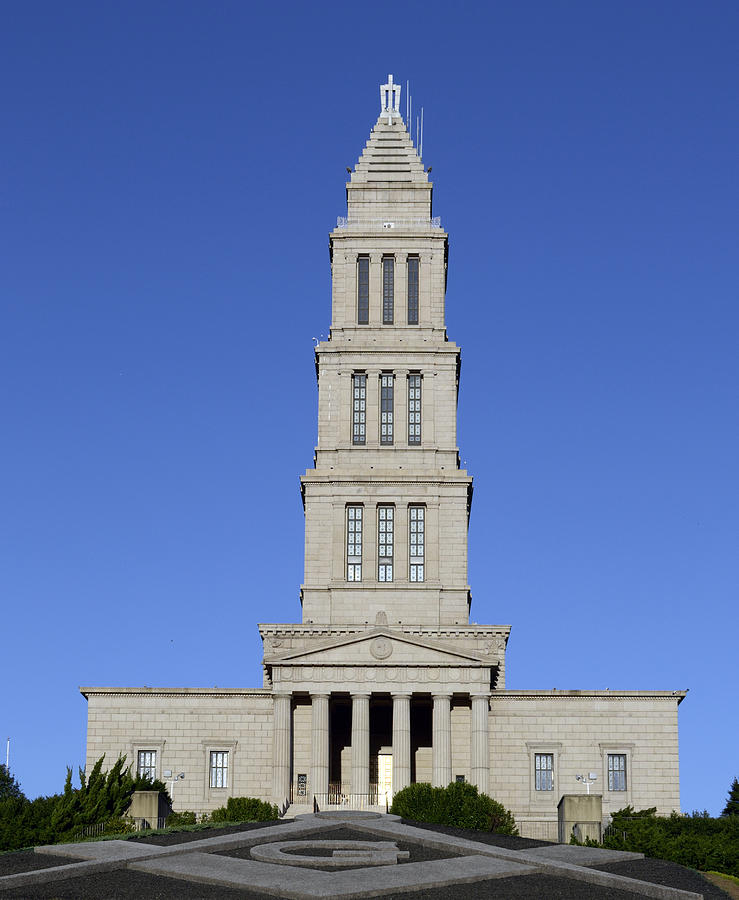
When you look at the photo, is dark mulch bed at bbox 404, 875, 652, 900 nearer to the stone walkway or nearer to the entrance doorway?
the stone walkway

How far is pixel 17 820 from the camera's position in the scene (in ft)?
148

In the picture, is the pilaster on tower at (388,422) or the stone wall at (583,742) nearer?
the stone wall at (583,742)

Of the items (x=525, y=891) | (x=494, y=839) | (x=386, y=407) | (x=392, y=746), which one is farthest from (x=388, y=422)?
(x=525, y=891)

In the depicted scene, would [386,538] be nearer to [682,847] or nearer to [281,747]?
[281,747]

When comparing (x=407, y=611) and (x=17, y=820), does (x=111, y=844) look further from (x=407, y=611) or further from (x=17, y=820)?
(x=407, y=611)

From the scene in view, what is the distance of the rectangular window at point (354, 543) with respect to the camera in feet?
260

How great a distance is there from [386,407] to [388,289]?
742 cm

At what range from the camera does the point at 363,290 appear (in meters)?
85.4

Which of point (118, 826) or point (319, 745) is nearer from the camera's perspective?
point (118, 826)

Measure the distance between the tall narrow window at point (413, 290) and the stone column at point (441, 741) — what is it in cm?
2462

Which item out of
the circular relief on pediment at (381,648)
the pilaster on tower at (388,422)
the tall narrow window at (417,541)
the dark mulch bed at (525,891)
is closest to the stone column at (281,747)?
the circular relief on pediment at (381,648)

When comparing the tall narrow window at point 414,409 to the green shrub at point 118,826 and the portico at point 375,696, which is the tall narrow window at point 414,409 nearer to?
the portico at point 375,696

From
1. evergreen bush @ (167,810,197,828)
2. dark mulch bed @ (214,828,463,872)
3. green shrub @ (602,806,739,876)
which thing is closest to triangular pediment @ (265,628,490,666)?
evergreen bush @ (167,810,197,828)

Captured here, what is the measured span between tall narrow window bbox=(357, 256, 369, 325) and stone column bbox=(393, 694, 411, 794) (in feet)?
81.1
